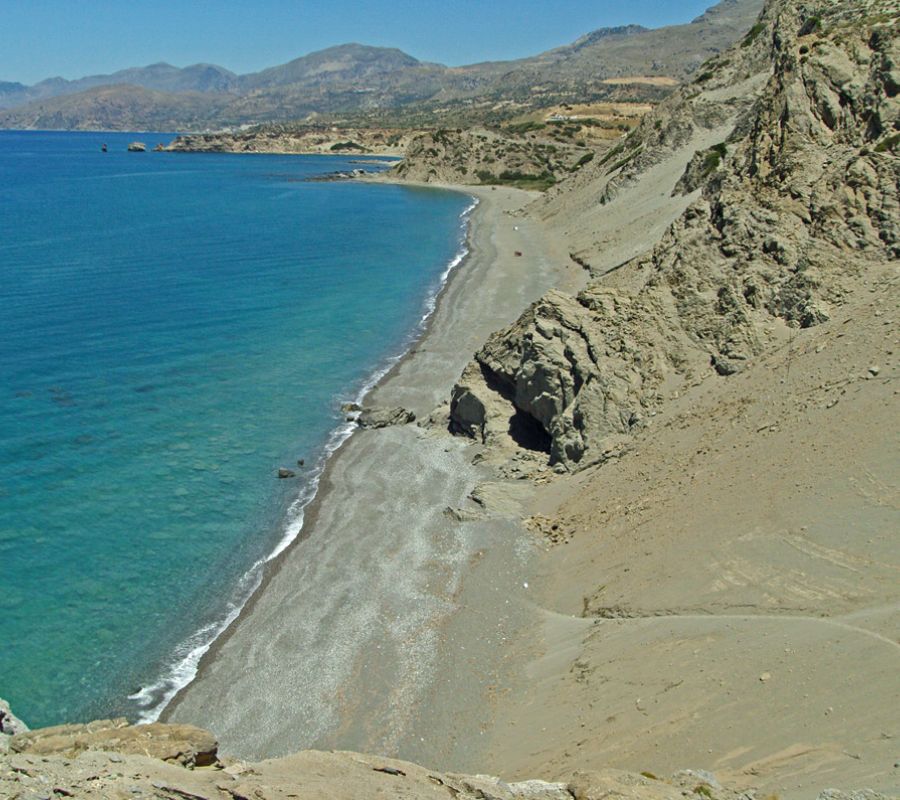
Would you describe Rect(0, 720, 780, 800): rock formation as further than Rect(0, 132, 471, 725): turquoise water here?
No

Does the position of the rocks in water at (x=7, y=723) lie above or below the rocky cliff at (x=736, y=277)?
below

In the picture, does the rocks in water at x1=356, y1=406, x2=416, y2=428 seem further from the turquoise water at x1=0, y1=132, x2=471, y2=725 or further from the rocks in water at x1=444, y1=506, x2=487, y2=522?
the rocks in water at x1=444, y1=506, x2=487, y2=522

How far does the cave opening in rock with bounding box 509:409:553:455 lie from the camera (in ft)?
87.6

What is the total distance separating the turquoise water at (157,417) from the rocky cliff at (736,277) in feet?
28.4

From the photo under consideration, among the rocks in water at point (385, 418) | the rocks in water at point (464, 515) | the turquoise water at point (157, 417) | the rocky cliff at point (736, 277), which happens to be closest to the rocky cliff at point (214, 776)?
the turquoise water at point (157, 417)

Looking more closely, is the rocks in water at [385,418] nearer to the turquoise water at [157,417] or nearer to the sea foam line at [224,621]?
the sea foam line at [224,621]

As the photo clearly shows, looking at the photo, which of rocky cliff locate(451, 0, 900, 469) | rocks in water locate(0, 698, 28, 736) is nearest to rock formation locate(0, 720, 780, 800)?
rocks in water locate(0, 698, 28, 736)

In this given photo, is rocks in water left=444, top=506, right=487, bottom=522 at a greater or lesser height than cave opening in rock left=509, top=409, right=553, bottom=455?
lesser

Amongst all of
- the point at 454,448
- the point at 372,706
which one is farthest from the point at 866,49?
the point at 372,706

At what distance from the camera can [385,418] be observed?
31.4m

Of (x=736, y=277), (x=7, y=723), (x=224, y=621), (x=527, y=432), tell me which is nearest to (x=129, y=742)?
(x=7, y=723)

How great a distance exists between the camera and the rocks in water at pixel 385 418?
102 ft

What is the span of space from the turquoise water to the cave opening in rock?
24.0 ft

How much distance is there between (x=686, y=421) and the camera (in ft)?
74.0
